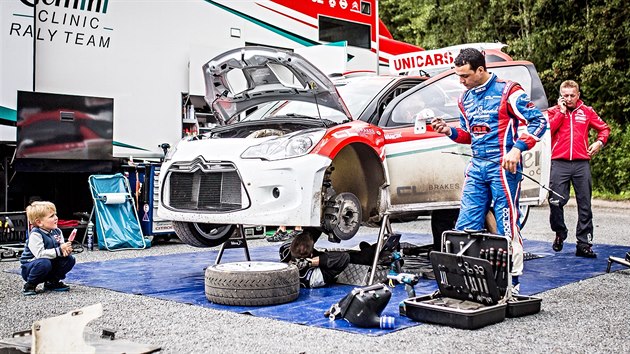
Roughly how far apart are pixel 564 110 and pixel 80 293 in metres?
5.53

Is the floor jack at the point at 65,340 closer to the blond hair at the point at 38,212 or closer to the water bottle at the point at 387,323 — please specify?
the water bottle at the point at 387,323

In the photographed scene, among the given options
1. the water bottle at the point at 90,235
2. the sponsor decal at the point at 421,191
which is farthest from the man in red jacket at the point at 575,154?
the water bottle at the point at 90,235

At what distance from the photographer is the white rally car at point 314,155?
5.56m

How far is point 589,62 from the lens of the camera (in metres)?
21.1

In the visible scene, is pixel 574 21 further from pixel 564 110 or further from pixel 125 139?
pixel 125 139

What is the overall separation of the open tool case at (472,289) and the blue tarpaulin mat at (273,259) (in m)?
0.21

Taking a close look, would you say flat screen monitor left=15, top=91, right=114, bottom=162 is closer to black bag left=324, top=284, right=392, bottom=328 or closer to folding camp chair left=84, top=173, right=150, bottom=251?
folding camp chair left=84, top=173, right=150, bottom=251

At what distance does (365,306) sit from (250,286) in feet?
3.63

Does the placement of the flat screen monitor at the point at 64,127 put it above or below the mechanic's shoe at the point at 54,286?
above

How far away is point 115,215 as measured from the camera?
31.8ft

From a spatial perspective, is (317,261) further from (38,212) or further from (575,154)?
(575,154)

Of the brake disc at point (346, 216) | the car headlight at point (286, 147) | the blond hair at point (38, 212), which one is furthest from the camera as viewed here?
the blond hair at point (38, 212)

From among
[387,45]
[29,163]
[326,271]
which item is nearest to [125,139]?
[29,163]

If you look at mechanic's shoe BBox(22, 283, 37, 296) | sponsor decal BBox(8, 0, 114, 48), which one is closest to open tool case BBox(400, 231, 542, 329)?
mechanic's shoe BBox(22, 283, 37, 296)
